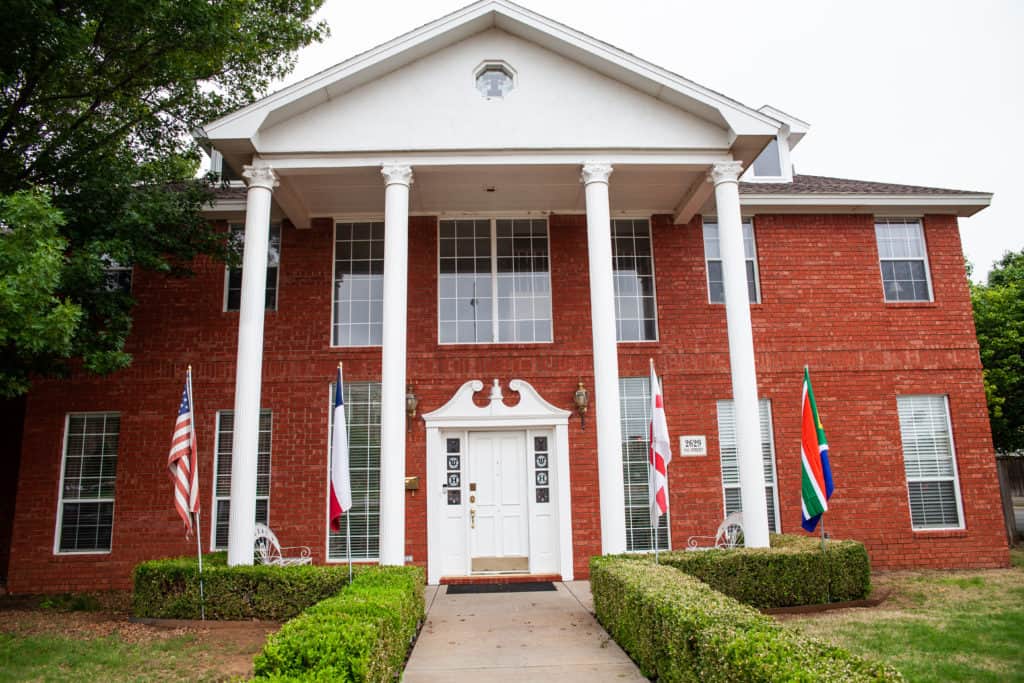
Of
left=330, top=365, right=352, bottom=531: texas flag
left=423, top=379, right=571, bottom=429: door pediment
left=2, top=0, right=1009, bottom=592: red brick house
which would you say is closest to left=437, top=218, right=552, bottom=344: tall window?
left=2, top=0, right=1009, bottom=592: red brick house

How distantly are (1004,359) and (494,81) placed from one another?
51.3 ft

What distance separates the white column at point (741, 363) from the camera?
9.40 metres

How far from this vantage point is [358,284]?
40.1ft

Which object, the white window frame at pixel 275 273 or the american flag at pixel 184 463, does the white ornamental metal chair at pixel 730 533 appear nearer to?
the american flag at pixel 184 463

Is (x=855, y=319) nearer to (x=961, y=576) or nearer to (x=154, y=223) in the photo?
(x=961, y=576)

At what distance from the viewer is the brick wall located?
11.3 meters

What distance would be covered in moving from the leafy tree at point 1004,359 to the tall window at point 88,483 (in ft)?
63.3

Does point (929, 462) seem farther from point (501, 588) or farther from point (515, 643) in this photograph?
point (515, 643)

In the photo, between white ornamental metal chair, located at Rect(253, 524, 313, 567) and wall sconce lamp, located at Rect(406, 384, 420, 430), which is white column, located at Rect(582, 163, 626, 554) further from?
white ornamental metal chair, located at Rect(253, 524, 313, 567)

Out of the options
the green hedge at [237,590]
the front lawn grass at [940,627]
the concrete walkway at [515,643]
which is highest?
the green hedge at [237,590]

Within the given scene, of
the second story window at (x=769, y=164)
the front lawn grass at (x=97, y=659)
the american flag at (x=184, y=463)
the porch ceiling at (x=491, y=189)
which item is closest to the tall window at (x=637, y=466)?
the porch ceiling at (x=491, y=189)

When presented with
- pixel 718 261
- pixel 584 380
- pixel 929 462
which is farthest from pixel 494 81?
pixel 929 462

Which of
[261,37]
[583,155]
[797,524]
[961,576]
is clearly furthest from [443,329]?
[961,576]

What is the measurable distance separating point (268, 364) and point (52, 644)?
519 centimetres
